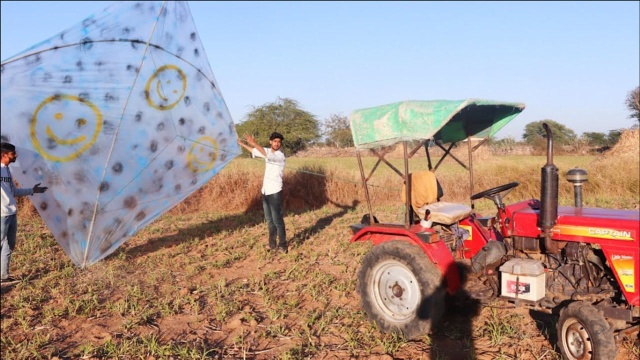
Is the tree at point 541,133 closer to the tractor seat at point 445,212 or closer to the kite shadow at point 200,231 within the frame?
the kite shadow at point 200,231

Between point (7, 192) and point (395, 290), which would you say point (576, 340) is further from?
point (7, 192)

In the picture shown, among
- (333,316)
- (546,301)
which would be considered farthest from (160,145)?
(546,301)

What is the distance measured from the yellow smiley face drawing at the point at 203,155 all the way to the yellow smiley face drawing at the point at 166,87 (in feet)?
2.10

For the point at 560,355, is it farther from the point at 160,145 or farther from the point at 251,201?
the point at 251,201

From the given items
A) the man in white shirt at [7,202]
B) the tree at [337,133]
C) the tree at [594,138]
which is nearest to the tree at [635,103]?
the tree at [594,138]

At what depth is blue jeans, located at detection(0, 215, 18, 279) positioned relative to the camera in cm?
536

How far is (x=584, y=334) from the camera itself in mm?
3279

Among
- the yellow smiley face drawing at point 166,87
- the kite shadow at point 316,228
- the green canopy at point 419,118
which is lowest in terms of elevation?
the kite shadow at point 316,228

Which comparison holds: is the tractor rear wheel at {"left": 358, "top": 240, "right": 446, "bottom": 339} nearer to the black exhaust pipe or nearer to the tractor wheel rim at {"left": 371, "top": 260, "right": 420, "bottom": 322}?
the tractor wheel rim at {"left": 371, "top": 260, "right": 420, "bottom": 322}

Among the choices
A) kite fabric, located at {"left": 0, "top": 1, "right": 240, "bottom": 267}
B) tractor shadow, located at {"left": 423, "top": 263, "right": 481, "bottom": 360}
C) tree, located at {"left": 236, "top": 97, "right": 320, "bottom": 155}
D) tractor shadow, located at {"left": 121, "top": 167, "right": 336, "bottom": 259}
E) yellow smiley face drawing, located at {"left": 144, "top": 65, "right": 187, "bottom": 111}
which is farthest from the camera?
tree, located at {"left": 236, "top": 97, "right": 320, "bottom": 155}

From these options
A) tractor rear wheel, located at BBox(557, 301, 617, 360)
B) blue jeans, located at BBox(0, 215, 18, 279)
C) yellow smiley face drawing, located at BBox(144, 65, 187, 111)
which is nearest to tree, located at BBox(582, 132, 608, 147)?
yellow smiley face drawing, located at BBox(144, 65, 187, 111)

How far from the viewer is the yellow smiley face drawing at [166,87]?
5.79m

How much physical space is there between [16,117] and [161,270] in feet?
8.21

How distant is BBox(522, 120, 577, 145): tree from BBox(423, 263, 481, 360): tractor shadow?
1699 centimetres
